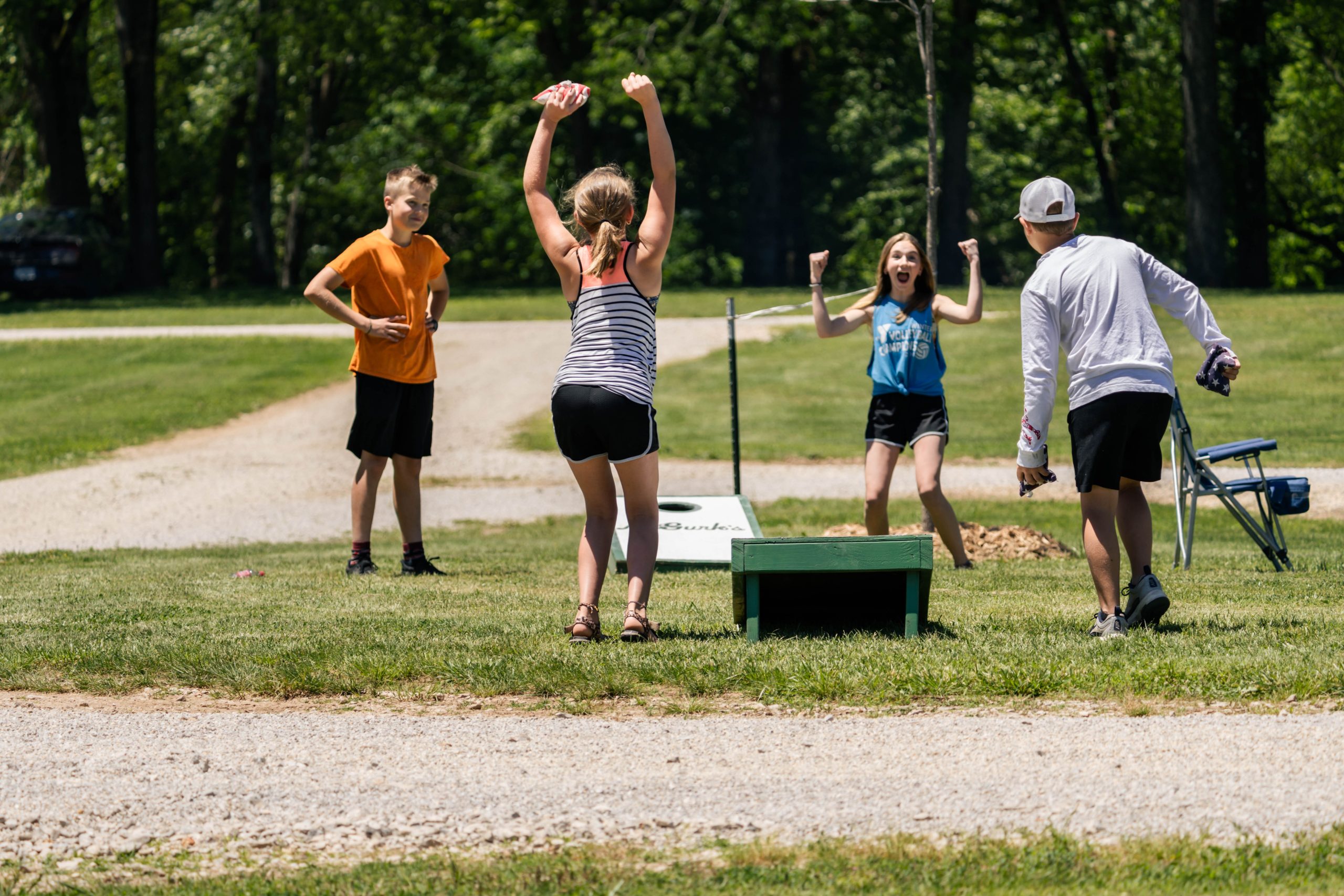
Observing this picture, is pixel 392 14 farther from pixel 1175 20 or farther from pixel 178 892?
pixel 178 892

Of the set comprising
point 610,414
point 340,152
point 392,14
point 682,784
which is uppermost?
point 392,14

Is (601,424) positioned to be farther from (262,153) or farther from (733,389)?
(262,153)

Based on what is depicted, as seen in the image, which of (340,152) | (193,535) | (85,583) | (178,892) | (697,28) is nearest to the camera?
(178,892)

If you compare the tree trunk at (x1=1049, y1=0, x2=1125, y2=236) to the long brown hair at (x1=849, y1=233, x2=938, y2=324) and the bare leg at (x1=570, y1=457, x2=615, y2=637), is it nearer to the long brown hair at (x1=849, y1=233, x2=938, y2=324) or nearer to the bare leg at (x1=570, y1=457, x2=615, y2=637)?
the long brown hair at (x1=849, y1=233, x2=938, y2=324)

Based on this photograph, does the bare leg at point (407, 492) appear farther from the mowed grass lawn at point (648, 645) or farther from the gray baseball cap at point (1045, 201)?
the gray baseball cap at point (1045, 201)

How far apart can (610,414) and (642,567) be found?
26.6 inches

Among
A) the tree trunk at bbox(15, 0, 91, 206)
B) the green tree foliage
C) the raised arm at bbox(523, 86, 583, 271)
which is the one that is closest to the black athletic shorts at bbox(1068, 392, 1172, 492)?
the raised arm at bbox(523, 86, 583, 271)

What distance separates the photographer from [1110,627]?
6.07 m

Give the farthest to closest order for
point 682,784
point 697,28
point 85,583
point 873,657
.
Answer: point 697,28, point 85,583, point 873,657, point 682,784

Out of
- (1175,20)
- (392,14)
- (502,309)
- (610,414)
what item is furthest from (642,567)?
(1175,20)

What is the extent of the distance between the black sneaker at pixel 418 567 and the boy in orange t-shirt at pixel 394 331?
0.30m

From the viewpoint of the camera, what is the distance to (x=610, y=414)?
576 cm

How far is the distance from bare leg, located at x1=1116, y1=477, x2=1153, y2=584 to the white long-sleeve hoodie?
0.44 m

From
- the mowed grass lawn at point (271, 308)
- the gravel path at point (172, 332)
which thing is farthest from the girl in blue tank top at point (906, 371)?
the gravel path at point (172, 332)
